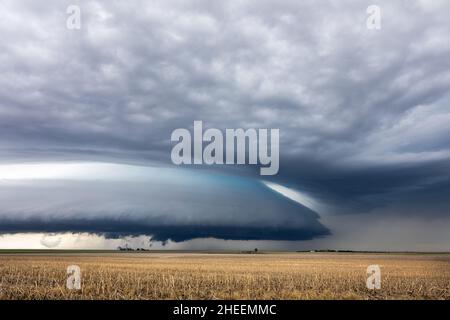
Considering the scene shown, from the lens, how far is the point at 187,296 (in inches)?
1091

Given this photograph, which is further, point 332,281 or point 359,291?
point 332,281

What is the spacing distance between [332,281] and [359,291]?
6396 mm

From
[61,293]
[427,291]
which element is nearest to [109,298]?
[61,293]
